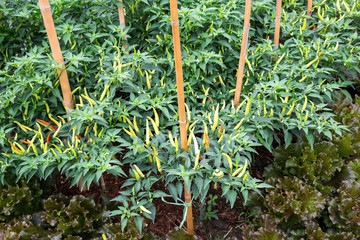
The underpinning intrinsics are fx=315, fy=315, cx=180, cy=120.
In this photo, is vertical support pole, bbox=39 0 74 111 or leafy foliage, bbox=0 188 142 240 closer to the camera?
vertical support pole, bbox=39 0 74 111

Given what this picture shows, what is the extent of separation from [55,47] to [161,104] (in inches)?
31.5

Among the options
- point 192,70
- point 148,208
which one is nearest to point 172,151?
point 148,208

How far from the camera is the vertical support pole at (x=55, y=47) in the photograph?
6.49 feet

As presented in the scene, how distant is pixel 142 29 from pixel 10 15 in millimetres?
1057

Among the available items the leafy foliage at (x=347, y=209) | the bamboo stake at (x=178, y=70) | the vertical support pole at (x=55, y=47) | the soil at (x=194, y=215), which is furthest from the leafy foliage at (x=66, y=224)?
the leafy foliage at (x=347, y=209)

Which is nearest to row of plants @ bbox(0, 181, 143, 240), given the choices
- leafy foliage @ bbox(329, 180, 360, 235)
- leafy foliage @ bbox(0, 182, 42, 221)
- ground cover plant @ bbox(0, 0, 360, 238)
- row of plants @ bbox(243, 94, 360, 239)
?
leafy foliage @ bbox(0, 182, 42, 221)

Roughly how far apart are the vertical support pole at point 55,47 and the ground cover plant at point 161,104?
6cm

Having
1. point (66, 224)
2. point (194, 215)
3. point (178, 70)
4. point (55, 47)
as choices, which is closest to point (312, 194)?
point (194, 215)

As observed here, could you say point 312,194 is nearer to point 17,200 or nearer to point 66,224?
point 66,224

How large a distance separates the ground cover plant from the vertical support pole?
2.3 inches

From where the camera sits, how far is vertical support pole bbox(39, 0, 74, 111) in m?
1.98

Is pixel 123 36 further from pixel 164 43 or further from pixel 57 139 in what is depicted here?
pixel 57 139

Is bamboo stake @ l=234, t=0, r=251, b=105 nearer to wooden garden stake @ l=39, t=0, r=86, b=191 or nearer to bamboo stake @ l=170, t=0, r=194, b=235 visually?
bamboo stake @ l=170, t=0, r=194, b=235

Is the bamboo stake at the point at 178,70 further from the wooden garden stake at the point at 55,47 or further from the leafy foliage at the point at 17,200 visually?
the leafy foliage at the point at 17,200
